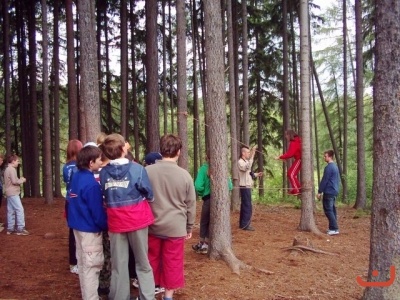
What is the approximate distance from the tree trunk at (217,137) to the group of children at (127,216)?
170cm

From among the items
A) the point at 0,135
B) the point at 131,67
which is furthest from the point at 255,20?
the point at 0,135

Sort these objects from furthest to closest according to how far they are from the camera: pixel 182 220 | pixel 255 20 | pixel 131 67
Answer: pixel 131 67 < pixel 255 20 < pixel 182 220

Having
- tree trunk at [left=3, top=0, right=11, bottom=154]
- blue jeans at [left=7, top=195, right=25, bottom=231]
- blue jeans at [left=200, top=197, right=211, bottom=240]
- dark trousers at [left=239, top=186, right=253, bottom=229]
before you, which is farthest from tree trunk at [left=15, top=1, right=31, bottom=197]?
blue jeans at [left=200, top=197, right=211, bottom=240]

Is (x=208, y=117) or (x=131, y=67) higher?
(x=131, y=67)

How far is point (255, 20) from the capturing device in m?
19.8

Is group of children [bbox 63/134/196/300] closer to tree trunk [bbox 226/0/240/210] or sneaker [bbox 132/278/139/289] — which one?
sneaker [bbox 132/278/139/289]

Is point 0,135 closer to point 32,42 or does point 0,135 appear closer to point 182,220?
point 32,42

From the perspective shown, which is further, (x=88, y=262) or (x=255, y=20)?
(x=255, y=20)

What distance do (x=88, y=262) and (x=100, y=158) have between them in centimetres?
116

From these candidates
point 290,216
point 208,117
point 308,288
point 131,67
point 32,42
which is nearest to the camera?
point 308,288

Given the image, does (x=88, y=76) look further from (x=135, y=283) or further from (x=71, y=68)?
(x=71, y=68)

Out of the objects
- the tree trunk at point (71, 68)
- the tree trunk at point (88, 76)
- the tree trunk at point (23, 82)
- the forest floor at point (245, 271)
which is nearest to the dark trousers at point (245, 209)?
the forest floor at point (245, 271)

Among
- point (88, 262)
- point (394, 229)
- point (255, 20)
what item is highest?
point (255, 20)

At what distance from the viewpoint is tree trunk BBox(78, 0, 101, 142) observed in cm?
796
